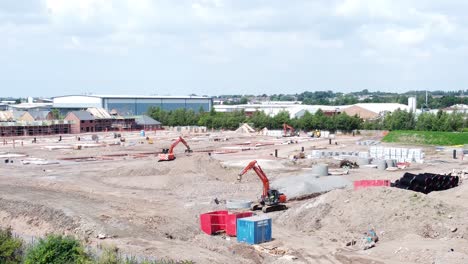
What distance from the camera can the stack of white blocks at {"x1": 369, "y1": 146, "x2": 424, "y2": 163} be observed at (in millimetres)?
61188

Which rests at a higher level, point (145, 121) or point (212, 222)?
point (145, 121)

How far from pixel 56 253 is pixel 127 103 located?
141 metres

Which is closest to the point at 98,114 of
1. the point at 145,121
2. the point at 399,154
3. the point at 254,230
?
the point at 145,121

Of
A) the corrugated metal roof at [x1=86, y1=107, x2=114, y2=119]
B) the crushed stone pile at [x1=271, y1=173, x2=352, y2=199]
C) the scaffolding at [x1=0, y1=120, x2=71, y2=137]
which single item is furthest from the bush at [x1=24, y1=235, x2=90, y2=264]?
the corrugated metal roof at [x1=86, y1=107, x2=114, y2=119]

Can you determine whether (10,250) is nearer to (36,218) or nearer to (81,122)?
(36,218)

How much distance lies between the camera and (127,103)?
523 feet

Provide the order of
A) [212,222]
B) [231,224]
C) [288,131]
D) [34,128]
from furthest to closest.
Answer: [288,131], [34,128], [212,222], [231,224]

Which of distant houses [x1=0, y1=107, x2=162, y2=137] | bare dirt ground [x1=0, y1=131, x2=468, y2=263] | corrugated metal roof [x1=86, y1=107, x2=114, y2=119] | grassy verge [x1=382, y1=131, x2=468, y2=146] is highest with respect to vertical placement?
corrugated metal roof [x1=86, y1=107, x2=114, y2=119]

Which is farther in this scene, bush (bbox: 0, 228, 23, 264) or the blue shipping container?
the blue shipping container

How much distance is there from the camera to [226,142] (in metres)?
92.1

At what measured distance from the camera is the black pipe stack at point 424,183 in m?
36.4

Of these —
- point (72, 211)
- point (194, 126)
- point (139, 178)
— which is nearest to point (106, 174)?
point (139, 178)

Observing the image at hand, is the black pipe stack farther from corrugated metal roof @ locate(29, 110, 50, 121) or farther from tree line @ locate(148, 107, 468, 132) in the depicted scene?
corrugated metal roof @ locate(29, 110, 50, 121)

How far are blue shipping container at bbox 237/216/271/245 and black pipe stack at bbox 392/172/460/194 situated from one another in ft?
42.0
